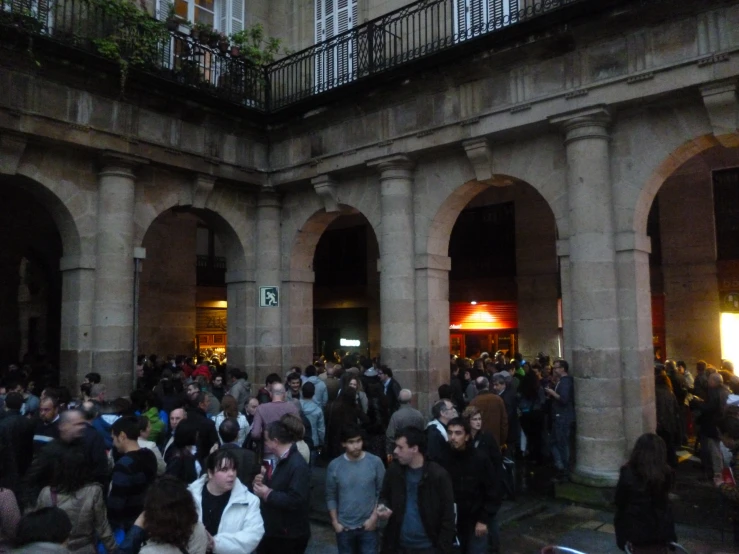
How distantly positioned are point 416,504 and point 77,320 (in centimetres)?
799

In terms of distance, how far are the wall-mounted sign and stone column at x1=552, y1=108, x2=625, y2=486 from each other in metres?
6.32

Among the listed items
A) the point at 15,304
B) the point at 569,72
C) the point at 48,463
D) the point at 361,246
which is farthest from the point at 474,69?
the point at 15,304

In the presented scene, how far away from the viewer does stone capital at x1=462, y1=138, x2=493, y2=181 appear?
30.9 ft

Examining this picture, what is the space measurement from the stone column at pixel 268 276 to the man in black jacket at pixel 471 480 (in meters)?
8.03

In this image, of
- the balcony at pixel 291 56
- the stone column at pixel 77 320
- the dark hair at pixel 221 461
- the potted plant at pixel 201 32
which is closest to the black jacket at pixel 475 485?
the dark hair at pixel 221 461

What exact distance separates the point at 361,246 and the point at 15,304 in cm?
998

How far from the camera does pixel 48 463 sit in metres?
3.90

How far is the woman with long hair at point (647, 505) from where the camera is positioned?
3.71 meters

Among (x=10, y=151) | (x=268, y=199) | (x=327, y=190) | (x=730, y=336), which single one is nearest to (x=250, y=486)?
(x=10, y=151)

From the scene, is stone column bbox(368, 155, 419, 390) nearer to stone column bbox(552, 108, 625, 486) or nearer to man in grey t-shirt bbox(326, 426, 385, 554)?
stone column bbox(552, 108, 625, 486)

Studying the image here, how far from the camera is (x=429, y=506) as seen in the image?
3982 mm

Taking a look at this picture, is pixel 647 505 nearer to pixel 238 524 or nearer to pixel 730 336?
pixel 238 524

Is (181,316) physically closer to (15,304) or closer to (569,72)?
(15,304)

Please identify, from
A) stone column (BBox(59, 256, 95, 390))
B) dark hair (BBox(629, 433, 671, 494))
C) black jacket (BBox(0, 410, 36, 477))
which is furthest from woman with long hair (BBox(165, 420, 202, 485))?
stone column (BBox(59, 256, 95, 390))
